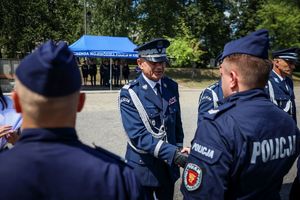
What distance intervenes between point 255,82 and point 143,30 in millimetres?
33188

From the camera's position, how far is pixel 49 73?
144 cm

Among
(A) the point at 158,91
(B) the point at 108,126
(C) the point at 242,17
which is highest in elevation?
(C) the point at 242,17

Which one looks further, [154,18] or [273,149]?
[154,18]

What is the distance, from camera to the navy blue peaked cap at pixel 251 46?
2301 mm

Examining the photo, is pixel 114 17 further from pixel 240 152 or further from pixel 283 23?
pixel 240 152

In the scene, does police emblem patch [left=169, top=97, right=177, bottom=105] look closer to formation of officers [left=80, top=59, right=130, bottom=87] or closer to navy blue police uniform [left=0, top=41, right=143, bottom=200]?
navy blue police uniform [left=0, top=41, right=143, bottom=200]

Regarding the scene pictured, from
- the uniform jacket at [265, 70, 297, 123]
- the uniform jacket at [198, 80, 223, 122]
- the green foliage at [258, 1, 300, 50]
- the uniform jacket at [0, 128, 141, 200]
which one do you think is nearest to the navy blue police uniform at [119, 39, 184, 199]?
the uniform jacket at [198, 80, 223, 122]

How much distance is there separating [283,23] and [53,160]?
3730cm

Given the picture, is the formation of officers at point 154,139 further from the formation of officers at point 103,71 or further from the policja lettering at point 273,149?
the formation of officers at point 103,71

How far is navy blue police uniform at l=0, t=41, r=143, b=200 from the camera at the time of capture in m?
1.41

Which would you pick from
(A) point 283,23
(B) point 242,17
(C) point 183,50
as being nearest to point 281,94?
(C) point 183,50

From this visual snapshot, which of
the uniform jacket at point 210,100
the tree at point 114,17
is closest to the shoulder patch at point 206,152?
the uniform jacket at point 210,100

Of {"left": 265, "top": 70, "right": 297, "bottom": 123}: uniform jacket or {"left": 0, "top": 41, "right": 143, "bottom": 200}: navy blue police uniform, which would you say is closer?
{"left": 0, "top": 41, "right": 143, "bottom": 200}: navy blue police uniform

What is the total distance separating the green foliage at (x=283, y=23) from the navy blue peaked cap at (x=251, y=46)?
35.6 m
